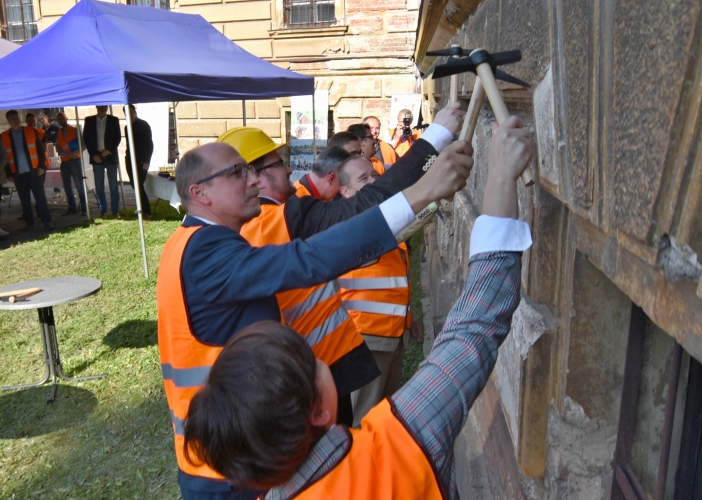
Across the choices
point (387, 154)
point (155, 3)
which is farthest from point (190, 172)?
point (155, 3)

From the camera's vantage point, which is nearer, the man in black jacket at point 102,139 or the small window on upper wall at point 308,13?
the man in black jacket at point 102,139

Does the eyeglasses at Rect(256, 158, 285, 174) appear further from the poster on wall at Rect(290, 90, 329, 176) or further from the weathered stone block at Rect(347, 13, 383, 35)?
the weathered stone block at Rect(347, 13, 383, 35)

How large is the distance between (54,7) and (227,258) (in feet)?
55.5

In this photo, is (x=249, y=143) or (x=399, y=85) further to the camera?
(x=399, y=85)

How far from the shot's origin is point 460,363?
1221 mm

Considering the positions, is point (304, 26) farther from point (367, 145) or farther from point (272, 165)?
point (272, 165)

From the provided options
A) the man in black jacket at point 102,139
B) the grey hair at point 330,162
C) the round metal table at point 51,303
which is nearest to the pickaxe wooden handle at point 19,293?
the round metal table at point 51,303

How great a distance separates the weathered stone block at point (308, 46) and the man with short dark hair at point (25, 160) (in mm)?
5486

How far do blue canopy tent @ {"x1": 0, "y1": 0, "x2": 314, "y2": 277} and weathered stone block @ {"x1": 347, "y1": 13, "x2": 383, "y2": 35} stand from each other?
4401mm

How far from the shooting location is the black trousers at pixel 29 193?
1037 centimetres

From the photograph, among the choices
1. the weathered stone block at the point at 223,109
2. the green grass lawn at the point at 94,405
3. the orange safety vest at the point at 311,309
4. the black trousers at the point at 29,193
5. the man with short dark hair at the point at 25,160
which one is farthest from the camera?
the weathered stone block at the point at 223,109

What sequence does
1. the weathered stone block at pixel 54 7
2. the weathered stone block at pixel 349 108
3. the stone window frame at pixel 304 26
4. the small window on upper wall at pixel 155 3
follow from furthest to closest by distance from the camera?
the weathered stone block at pixel 54 7, the small window on upper wall at pixel 155 3, the weathered stone block at pixel 349 108, the stone window frame at pixel 304 26

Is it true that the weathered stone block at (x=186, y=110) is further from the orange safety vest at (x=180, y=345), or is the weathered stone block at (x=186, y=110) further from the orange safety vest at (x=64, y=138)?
the orange safety vest at (x=180, y=345)

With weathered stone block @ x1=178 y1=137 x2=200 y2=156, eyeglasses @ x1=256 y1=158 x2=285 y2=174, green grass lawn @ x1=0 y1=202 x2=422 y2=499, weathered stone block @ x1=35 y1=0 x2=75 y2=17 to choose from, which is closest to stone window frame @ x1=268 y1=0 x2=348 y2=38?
weathered stone block @ x1=178 y1=137 x2=200 y2=156
